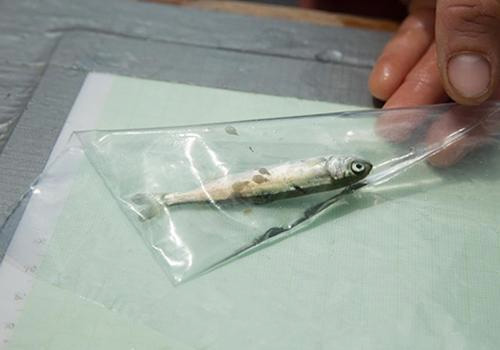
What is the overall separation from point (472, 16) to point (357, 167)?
0.88 feet

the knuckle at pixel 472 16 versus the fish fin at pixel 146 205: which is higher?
the knuckle at pixel 472 16

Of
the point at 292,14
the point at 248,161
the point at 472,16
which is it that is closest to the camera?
the point at 472,16

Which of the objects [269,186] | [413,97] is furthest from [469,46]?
[269,186]

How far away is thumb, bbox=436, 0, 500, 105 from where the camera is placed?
0.84 meters

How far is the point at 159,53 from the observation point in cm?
121

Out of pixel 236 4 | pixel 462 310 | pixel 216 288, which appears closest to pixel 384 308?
pixel 462 310

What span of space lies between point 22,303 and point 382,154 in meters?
0.60

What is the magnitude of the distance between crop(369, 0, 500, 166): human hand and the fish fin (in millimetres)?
398

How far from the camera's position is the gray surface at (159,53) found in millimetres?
1128

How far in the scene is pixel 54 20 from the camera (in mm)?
1251

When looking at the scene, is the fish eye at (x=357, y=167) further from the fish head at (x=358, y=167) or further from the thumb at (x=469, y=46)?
the thumb at (x=469, y=46)

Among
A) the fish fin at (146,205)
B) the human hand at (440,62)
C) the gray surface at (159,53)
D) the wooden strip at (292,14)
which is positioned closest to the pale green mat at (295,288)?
the fish fin at (146,205)

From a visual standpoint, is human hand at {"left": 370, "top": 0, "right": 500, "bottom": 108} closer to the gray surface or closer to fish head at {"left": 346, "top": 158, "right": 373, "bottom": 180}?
the gray surface

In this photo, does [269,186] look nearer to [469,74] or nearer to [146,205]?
[146,205]
